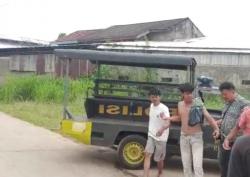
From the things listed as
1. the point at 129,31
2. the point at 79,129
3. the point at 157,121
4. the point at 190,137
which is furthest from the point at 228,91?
the point at 129,31

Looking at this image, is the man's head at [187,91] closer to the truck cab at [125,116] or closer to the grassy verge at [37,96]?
the truck cab at [125,116]

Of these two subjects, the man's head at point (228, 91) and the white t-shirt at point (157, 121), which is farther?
the white t-shirt at point (157, 121)

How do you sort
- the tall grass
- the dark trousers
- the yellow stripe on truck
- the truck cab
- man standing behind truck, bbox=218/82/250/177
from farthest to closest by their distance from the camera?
the tall grass
the yellow stripe on truck
the truck cab
man standing behind truck, bbox=218/82/250/177
the dark trousers

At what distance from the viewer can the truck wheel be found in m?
11.0

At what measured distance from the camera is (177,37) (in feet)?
150

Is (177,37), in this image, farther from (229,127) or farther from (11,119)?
(229,127)

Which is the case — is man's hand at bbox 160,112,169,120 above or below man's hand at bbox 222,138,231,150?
above

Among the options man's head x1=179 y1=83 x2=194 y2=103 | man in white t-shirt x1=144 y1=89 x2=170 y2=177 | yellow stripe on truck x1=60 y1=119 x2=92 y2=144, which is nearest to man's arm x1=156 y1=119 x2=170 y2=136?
man in white t-shirt x1=144 y1=89 x2=170 y2=177

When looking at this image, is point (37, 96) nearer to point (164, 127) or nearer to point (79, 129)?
point (79, 129)

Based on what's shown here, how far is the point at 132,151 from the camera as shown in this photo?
11.1 m

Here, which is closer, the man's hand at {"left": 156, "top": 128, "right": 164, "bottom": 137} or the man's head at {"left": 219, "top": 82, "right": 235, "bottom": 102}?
the man's head at {"left": 219, "top": 82, "right": 235, "bottom": 102}

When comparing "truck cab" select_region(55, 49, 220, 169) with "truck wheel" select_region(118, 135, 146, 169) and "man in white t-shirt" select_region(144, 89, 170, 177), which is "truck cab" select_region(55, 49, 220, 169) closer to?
"truck wheel" select_region(118, 135, 146, 169)

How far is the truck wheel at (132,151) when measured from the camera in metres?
11.0

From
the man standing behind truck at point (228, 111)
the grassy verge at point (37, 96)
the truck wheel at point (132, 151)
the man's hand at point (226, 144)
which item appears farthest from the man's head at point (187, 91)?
the grassy verge at point (37, 96)
